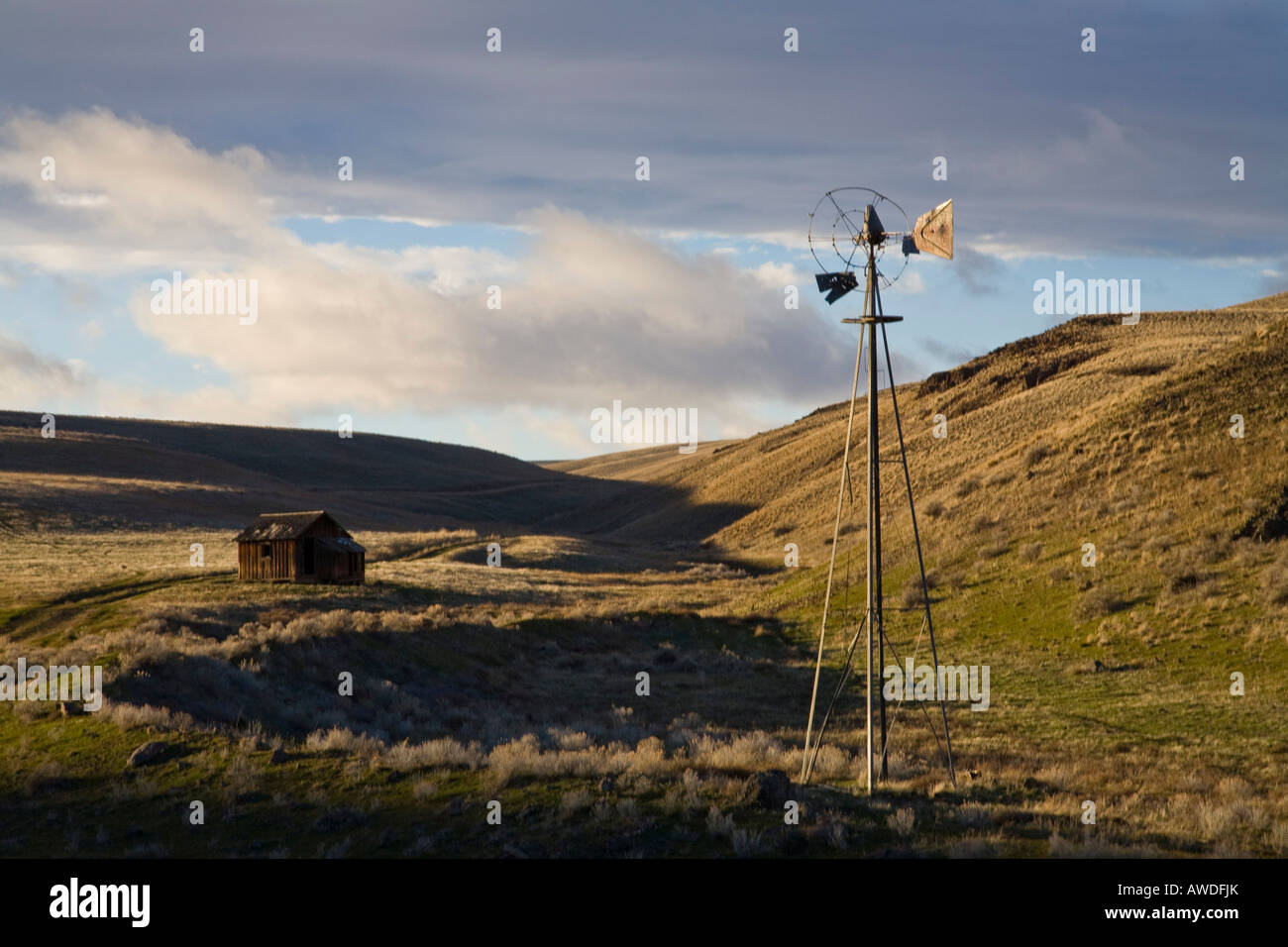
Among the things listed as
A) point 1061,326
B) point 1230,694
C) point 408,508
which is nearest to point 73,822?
point 1230,694

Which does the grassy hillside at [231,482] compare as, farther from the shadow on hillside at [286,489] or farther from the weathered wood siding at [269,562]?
the weathered wood siding at [269,562]

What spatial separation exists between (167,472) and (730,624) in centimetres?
9078

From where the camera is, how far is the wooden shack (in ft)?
170

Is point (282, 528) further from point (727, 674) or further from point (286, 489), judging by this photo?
point (286, 489)

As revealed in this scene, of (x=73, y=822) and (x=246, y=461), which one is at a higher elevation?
(x=246, y=461)

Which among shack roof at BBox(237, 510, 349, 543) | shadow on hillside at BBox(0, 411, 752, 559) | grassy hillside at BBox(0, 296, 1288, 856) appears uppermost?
shadow on hillside at BBox(0, 411, 752, 559)

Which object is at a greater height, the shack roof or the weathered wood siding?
the shack roof

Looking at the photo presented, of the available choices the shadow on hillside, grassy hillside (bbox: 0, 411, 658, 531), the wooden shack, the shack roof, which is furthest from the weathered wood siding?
grassy hillside (bbox: 0, 411, 658, 531)

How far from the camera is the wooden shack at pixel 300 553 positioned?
170 feet

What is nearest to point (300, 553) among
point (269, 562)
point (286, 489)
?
point (269, 562)

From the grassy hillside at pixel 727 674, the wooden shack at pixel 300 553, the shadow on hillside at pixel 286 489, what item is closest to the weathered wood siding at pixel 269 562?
the wooden shack at pixel 300 553

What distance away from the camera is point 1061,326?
345ft

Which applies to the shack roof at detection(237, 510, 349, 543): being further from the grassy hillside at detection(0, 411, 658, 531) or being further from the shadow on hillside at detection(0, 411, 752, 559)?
the grassy hillside at detection(0, 411, 658, 531)
